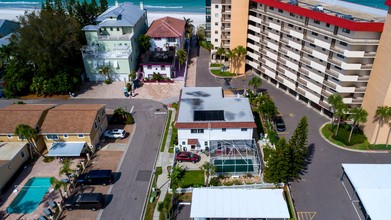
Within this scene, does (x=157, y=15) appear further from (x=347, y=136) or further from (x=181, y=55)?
(x=347, y=136)

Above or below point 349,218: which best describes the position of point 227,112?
above

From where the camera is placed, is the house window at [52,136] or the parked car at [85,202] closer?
the parked car at [85,202]

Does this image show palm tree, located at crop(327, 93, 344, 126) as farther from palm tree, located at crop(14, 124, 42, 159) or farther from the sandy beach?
the sandy beach

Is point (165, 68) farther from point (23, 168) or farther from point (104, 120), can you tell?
point (23, 168)

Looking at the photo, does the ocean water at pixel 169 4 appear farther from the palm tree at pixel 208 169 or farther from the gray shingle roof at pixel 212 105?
the palm tree at pixel 208 169

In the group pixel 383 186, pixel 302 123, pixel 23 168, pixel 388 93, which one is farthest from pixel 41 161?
pixel 388 93

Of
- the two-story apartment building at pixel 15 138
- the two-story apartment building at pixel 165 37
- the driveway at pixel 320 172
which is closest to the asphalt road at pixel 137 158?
the two-story apartment building at pixel 15 138

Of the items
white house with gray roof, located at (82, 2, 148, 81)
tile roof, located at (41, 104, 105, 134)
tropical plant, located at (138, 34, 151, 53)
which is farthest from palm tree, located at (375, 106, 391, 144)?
tropical plant, located at (138, 34, 151, 53)
